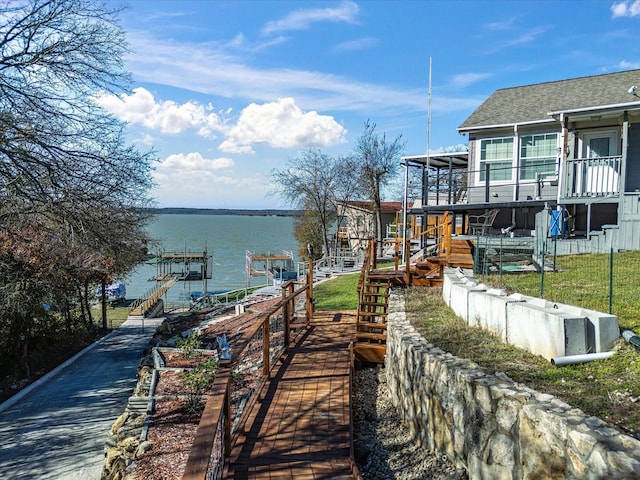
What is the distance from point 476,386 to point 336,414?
2.11 m

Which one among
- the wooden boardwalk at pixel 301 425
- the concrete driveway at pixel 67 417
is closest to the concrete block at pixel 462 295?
the wooden boardwalk at pixel 301 425

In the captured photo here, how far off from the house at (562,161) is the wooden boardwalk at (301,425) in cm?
834

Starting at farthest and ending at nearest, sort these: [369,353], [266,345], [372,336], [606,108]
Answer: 1. [606,108]
2. [372,336]
3. [369,353]
4. [266,345]

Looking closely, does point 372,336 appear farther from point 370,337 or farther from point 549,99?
point 549,99

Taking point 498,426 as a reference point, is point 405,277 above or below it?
above

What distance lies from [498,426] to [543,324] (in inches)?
64.3

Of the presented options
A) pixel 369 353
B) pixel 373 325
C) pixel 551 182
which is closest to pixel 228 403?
pixel 369 353

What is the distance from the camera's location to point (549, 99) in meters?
16.9

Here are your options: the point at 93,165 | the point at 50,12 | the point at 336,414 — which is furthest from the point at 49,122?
the point at 336,414

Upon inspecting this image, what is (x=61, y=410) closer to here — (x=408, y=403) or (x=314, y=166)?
(x=408, y=403)

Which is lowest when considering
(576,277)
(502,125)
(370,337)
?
(370,337)

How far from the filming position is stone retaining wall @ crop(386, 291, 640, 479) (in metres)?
2.93

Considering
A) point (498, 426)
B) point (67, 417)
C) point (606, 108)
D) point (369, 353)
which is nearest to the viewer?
point (498, 426)

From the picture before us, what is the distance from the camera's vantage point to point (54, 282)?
15719 mm
